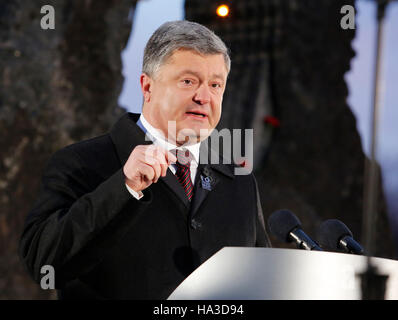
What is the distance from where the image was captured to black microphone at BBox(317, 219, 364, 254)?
1.97 meters

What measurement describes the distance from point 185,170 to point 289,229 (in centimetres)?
51

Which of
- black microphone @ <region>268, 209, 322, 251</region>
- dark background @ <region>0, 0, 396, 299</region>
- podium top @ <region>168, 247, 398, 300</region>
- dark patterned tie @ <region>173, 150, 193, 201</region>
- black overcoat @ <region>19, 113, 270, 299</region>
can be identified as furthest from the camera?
dark background @ <region>0, 0, 396, 299</region>

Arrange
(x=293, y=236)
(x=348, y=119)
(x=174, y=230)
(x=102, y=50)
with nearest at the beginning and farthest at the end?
(x=293, y=236) → (x=174, y=230) → (x=102, y=50) → (x=348, y=119)

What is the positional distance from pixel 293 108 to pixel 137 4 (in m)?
7.50

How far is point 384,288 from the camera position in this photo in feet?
4.26

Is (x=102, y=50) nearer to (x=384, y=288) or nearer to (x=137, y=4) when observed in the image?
(x=137, y=4)

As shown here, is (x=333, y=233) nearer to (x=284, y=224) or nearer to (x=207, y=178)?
(x=284, y=224)

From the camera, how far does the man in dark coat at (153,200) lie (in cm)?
185

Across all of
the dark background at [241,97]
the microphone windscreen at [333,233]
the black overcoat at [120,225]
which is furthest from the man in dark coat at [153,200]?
the dark background at [241,97]

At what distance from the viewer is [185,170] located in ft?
7.73

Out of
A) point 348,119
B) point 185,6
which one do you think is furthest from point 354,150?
point 185,6

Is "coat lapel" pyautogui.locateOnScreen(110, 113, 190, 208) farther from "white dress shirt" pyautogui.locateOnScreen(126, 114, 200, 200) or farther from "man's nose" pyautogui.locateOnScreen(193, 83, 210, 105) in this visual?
"man's nose" pyautogui.locateOnScreen(193, 83, 210, 105)

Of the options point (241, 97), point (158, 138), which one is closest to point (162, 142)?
point (158, 138)

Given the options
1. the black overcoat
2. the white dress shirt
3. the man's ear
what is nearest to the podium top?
the black overcoat
